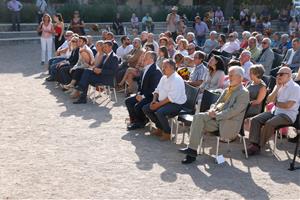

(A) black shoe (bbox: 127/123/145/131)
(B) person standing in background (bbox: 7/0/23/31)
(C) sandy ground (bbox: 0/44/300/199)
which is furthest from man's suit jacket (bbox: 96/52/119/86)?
(B) person standing in background (bbox: 7/0/23/31)

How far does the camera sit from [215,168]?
5.90 m

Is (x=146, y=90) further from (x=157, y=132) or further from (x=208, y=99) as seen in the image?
(x=208, y=99)

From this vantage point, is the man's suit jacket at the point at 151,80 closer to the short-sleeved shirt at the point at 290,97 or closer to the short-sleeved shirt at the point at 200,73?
the short-sleeved shirt at the point at 200,73

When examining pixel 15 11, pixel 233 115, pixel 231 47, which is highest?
pixel 15 11

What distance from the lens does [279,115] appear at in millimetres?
6324

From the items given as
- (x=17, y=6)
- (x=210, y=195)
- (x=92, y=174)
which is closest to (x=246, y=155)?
(x=210, y=195)

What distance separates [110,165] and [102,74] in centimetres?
373

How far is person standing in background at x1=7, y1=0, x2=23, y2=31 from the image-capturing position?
2119 cm

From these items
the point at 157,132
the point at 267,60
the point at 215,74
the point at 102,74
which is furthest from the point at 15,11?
the point at 157,132

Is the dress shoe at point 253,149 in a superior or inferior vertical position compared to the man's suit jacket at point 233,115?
inferior

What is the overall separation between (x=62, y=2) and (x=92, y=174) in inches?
884

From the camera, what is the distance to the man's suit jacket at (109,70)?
9406 millimetres

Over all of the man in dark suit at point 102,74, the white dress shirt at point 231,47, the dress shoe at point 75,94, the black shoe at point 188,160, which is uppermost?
the white dress shirt at point 231,47

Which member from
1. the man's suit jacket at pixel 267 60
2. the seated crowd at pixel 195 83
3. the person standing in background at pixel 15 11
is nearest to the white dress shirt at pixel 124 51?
the seated crowd at pixel 195 83
